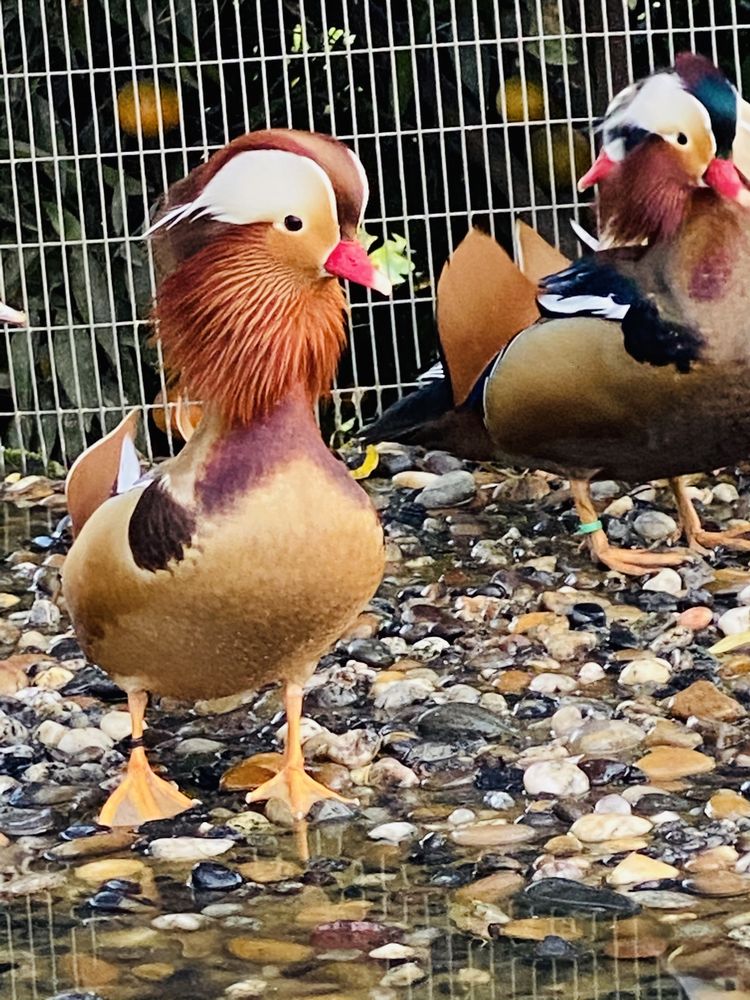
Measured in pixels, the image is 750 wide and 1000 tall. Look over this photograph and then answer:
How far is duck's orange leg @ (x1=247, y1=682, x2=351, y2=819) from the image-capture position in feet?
9.86

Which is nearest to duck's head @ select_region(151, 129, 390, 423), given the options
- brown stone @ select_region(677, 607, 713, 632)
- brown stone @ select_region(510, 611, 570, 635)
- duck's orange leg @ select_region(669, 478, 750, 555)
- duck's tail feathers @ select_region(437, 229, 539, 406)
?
brown stone @ select_region(510, 611, 570, 635)

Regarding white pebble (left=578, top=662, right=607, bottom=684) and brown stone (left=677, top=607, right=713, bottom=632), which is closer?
white pebble (left=578, top=662, right=607, bottom=684)

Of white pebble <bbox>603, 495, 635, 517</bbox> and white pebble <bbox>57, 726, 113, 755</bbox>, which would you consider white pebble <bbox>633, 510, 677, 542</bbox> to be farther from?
white pebble <bbox>57, 726, 113, 755</bbox>

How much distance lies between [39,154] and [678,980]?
3574mm

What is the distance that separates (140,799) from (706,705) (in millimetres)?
972

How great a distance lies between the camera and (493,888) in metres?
2.69

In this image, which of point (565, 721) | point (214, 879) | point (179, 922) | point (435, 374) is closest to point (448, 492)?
point (435, 374)

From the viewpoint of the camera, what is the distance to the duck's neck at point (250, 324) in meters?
2.88

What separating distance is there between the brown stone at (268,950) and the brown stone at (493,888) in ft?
0.87

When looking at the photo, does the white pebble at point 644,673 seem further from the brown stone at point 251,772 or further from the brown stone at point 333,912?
the brown stone at point 333,912

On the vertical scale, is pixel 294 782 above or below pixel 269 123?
below

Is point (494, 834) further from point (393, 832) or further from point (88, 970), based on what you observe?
point (88, 970)

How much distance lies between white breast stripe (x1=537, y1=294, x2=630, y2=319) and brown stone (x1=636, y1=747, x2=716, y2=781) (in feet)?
3.80

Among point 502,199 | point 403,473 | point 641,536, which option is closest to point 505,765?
point 641,536
